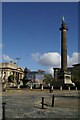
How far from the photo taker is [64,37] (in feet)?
142

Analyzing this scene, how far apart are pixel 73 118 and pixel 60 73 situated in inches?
1351

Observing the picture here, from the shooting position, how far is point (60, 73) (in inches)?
1652

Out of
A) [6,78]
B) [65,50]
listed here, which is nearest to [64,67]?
[65,50]

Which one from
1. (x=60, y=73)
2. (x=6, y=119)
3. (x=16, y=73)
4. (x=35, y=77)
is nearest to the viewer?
(x=6, y=119)

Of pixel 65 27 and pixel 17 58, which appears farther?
pixel 17 58

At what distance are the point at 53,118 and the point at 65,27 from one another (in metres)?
39.2

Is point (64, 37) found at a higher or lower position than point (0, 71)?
higher

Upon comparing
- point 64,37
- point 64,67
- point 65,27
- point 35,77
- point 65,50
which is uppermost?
point 65,27

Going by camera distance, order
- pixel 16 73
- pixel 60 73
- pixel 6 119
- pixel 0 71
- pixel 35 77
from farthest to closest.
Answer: pixel 35 77 → pixel 16 73 → pixel 0 71 → pixel 60 73 → pixel 6 119

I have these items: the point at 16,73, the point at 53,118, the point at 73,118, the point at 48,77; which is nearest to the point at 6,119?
the point at 53,118

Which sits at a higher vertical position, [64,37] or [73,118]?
[64,37]

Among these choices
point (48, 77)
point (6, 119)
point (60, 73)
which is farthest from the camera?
point (48, 77)

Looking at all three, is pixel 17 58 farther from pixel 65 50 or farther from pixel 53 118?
pixel 53 118

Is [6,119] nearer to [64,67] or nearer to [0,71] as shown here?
[64,67]
